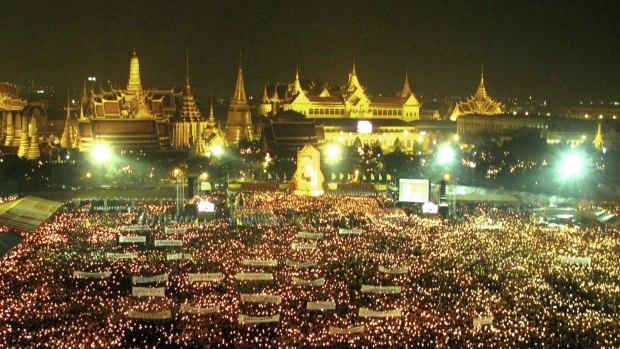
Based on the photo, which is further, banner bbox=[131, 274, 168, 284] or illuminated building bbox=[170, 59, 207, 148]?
illuminated building bbox=[170, 59, 207, 148]

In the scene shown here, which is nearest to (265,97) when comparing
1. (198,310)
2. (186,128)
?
(186,128)

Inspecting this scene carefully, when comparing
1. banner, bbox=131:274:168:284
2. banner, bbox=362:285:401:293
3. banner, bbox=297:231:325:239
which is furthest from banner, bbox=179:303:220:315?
banner, bbox=297:231:325:239

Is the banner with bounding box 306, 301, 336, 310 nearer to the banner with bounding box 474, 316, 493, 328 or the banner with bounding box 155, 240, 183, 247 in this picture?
the banner with bounding box 474, 316, 493, 328

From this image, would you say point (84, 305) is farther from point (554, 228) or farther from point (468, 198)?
point (468, 198)

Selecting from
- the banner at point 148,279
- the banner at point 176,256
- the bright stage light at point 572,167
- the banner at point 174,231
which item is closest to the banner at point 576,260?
the banner at point 176,256

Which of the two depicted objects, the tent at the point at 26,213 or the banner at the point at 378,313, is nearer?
the banner at the point at 378,313

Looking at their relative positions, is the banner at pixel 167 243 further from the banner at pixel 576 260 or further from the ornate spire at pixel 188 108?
the ornate spire at pixel 188 108
